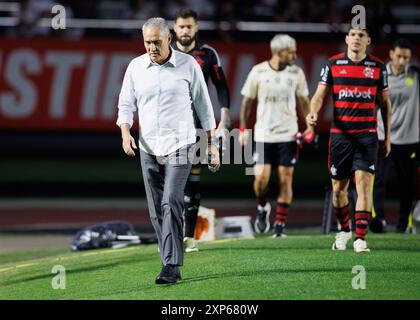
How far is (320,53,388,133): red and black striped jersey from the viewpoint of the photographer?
1176 cm

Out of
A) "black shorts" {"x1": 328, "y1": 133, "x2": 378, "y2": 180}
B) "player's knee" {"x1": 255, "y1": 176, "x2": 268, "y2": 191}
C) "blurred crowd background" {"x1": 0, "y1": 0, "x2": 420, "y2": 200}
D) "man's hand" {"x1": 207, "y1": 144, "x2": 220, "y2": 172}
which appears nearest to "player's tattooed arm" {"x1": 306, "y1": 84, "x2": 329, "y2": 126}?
"black shorts" {"x1": 328, "y1": 133, "x2": 378, "y2": 180}

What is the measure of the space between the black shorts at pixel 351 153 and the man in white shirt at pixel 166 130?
84.4 inches

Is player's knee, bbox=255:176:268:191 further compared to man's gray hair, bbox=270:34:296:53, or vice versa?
player's knee, bbox=255:176:268:191

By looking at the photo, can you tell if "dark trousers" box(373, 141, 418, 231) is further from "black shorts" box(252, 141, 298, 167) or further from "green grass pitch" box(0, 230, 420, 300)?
"green grass pitch" box(0, 230, 420, 300)

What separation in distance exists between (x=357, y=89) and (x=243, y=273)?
257 cm

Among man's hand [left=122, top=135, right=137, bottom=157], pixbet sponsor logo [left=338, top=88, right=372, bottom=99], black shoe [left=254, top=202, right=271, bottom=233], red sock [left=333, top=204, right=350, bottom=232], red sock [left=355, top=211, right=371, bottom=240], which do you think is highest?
pixbet sponsor logo [left=338, top=88, right=372, bottom=99]

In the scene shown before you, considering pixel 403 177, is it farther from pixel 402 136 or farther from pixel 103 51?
pixel 103 51

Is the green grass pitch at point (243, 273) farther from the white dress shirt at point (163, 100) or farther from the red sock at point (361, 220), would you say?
the white dress shirt at point (163, 100)

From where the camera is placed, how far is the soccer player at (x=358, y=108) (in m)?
11.7

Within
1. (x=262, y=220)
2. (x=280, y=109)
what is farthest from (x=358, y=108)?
(x=262, y=220)

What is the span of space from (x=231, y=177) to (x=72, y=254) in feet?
32.0

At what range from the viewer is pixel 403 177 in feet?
50.0
